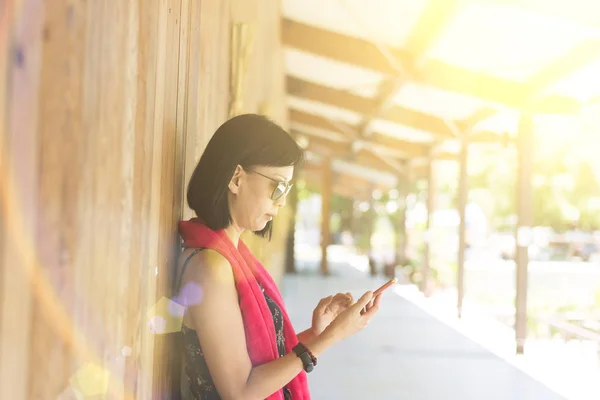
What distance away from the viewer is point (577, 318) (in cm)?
653

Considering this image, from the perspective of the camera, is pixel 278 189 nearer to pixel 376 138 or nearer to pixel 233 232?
pixel 233 232

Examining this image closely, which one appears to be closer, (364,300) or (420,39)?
(364,300)

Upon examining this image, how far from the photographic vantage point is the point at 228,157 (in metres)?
1.28

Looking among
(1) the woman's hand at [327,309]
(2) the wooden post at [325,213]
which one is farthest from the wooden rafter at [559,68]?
(2) the wooden post at [325,213]

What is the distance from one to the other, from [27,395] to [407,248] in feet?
36.6

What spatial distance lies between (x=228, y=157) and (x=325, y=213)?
1081 centimetres

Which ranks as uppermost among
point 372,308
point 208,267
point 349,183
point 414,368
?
point 349,183

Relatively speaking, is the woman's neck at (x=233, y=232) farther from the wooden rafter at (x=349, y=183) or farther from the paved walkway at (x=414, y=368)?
the wooden rafter at (x=349, y=183)

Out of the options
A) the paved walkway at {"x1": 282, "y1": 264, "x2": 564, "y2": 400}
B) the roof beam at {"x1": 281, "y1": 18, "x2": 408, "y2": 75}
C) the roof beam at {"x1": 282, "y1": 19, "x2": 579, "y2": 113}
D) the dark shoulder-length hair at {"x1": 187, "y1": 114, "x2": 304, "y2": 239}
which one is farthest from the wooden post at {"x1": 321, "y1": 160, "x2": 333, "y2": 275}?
the dark shoulder-length hair at {"x1": 187, "y1": 114, "x2": 304, "y2": 239}

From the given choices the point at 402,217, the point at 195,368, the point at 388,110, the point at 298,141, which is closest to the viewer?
the point at 195,368

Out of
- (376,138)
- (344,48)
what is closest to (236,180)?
(344,48)

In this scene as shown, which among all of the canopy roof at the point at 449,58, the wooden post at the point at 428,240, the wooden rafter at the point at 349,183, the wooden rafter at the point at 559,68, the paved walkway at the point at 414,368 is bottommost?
the paved walkway at the point at 414,368

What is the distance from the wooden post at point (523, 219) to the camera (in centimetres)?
530

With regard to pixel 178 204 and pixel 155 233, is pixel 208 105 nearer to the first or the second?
pixel 178 204
